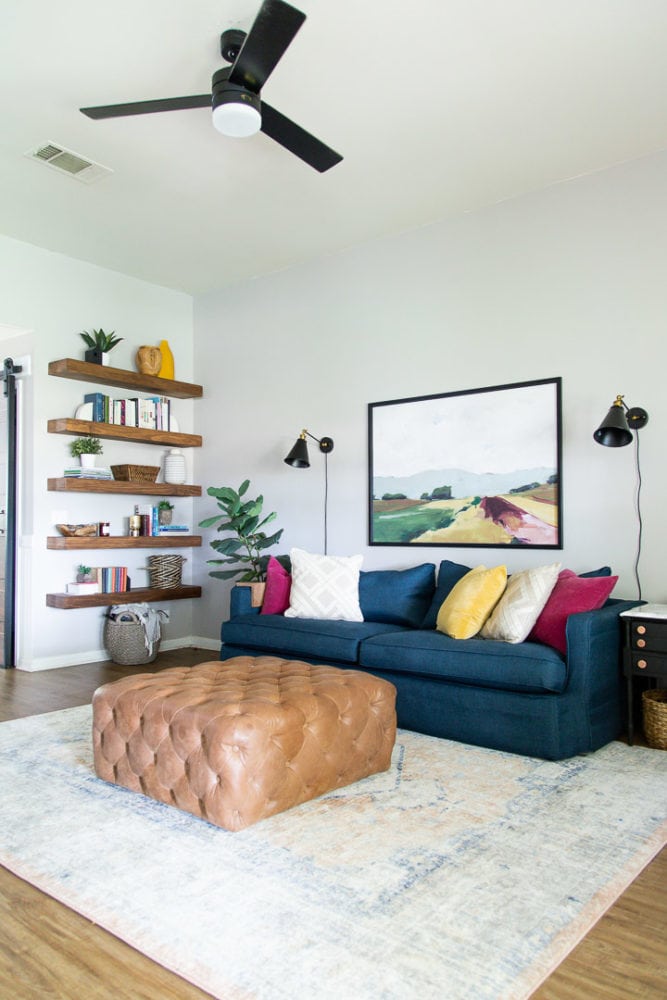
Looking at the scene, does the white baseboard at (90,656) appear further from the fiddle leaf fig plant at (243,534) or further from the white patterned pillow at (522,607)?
the white patterned pillow at (522,607)

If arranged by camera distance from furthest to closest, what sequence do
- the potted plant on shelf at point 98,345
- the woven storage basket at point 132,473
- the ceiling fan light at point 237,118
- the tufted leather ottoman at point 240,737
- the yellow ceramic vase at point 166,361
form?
the yellow ceramic vase at point 166,361 → the woven storage basket at point 132,473 → the potted plant on shelf at point 98,345 → the ceiling fan light at point 237,118 → the tufted leather ottoman at point 240,737

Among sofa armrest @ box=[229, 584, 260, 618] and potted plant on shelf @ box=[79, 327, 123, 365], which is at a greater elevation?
potted plant on shelf @ box=[79, 327, 123, 365]

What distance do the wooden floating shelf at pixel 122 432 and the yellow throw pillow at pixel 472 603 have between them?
3.03 m

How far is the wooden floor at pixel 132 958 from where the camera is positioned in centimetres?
158

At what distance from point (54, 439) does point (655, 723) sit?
4353mm

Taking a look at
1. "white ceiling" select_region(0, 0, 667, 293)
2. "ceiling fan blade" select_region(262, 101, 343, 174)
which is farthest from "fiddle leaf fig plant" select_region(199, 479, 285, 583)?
"ceiling fan blade" select_region(262, 101, 343, 174)

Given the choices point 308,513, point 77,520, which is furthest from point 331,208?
point 77,520

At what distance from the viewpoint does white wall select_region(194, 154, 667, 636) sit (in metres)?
3.93

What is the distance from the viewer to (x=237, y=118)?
2830 mm

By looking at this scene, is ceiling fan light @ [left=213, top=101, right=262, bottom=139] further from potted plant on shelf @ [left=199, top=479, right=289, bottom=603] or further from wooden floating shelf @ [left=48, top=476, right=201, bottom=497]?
wooden floating shelf @ [left=48, top=476, right=201, bottom=497]

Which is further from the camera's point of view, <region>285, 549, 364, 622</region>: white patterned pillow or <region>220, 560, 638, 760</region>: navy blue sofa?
<region>285, 549, 364, 622</region>: white patterned pillow

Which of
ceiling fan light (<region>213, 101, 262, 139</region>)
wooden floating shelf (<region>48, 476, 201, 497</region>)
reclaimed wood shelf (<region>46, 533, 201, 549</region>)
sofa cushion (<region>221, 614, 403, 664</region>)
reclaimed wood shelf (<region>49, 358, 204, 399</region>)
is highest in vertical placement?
ceiling fan light (<region>213, 101, 262, 139</region>)

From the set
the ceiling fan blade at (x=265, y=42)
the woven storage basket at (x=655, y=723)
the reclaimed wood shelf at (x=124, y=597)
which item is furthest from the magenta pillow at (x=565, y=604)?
the reclaimed wood shelf at (x=124, y=597)

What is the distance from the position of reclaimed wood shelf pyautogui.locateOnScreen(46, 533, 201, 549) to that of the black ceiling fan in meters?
3.09
